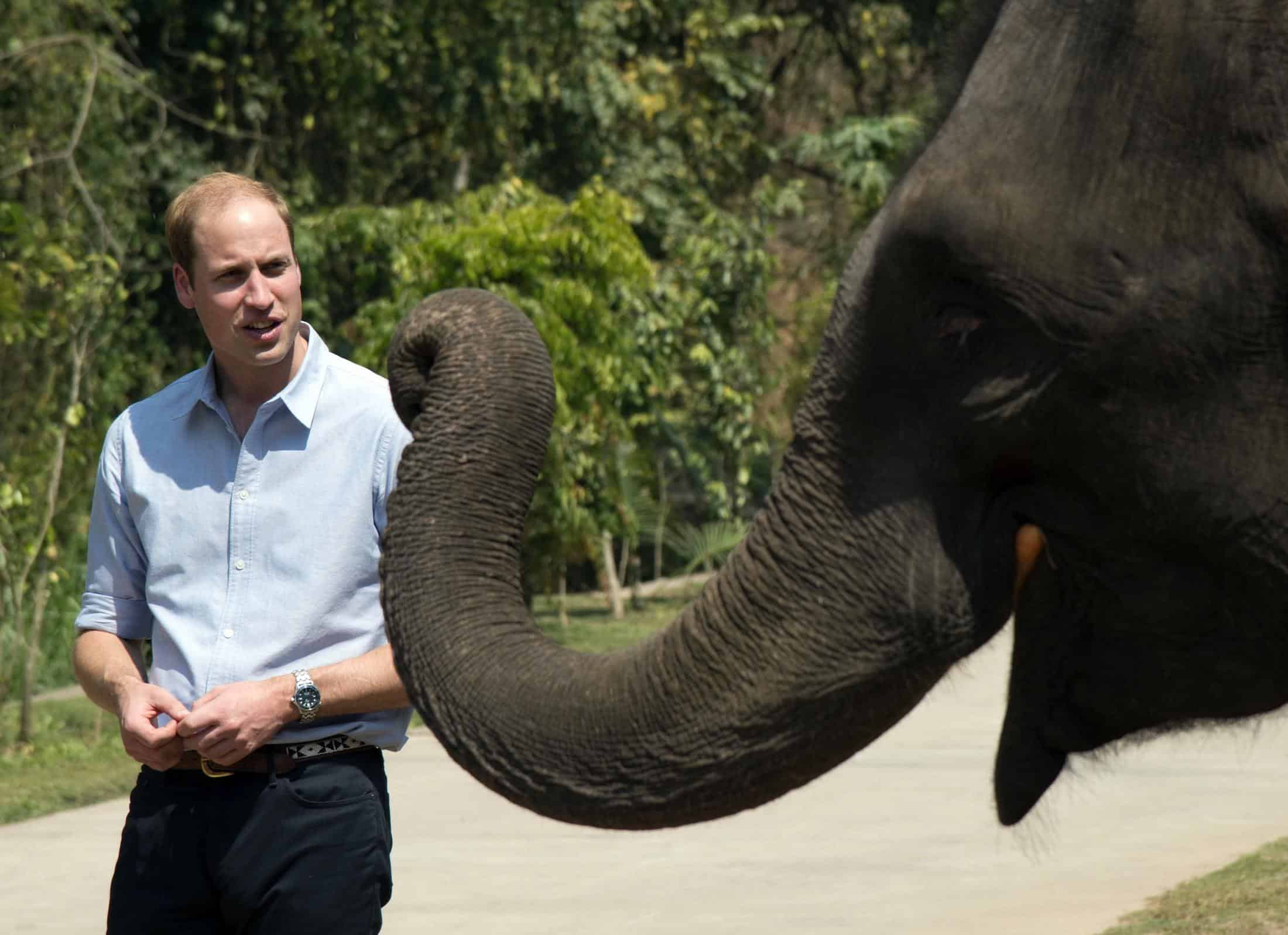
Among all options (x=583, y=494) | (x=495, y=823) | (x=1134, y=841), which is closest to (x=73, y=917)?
(x=495, y=823)

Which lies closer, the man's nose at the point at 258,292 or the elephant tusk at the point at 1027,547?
the elephant tusk at the point at 1027,547

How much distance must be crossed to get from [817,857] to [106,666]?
3.89m

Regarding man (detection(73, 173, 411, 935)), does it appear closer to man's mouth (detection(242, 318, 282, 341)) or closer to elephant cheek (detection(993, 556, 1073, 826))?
man's mouth (detection(242, 318, 282, 341))

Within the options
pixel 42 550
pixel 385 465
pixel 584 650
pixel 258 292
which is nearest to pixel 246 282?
pixel 258 292

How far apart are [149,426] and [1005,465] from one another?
184cm

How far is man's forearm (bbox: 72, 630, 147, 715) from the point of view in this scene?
3.43 m

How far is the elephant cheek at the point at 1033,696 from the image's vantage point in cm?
225

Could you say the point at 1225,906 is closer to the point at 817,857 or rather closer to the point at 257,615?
the point at 817,857

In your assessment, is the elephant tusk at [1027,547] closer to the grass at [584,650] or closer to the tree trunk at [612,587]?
the grass at [584,650]

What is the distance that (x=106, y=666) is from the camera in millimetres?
3482

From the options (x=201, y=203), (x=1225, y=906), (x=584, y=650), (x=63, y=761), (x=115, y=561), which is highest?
(x=201, y=203)

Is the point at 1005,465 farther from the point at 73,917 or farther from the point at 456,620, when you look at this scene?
the point at 73,917

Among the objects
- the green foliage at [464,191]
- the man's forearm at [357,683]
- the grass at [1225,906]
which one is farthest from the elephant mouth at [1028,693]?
the green foliage at [464,191]

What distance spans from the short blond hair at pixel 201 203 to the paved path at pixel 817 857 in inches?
103
